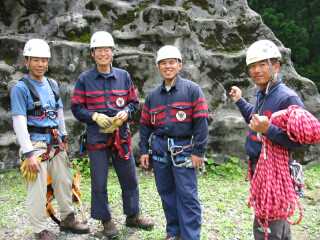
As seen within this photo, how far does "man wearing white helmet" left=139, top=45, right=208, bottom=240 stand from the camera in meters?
4.54

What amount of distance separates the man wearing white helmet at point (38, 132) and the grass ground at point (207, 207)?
2.38 feet

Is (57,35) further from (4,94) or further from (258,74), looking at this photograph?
(258,74)

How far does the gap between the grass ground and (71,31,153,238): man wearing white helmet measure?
0.67m

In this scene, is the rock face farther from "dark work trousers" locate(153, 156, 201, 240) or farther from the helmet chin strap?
the helmet chin strap

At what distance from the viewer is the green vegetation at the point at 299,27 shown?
1805 cm

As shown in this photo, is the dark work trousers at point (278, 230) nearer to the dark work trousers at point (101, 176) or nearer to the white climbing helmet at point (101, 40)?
the dark work trousers at point (101, 176)

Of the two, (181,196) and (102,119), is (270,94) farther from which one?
(102,119)

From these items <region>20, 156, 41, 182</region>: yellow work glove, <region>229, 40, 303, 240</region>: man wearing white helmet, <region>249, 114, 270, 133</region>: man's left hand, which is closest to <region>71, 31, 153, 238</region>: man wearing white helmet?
<region>20, 156, 41, 182</region>: yellow work glove

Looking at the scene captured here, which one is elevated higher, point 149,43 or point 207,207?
point 149,43

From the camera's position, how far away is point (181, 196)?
4562mm

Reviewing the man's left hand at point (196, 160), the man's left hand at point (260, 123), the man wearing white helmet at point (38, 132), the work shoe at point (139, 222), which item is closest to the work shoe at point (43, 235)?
the man wearing white helmet at point (38, 132)

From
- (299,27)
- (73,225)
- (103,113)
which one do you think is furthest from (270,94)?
(299,27)

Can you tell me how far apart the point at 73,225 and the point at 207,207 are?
2.22 meters

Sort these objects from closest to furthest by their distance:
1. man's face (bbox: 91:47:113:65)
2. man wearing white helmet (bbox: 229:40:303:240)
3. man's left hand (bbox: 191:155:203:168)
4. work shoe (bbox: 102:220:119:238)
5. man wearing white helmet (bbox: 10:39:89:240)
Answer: man wearing white helmet (bbox: 229:40:303:240) < man's left hand (bbox: 191:155:203:168) < man wearing white helmet (bbox: 10:39:89:240) < man's face (bbox: 91:47:113:65) < work shoe (bbox: 102:220:119:238)
